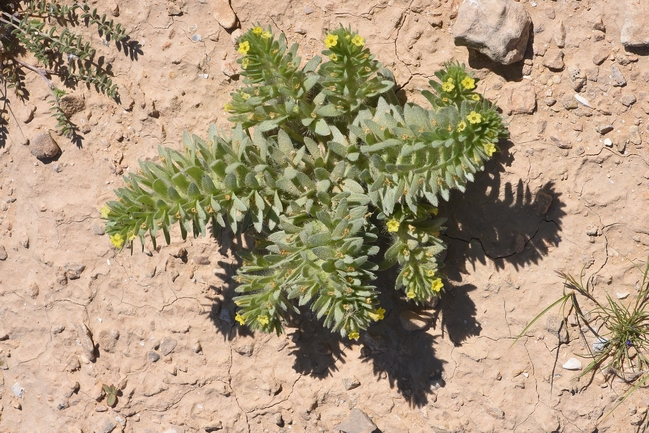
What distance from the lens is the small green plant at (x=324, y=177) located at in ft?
13.3

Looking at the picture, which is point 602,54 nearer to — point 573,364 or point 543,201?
point 543,201

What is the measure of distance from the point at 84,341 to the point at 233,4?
12.4ft

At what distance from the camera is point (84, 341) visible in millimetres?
5957

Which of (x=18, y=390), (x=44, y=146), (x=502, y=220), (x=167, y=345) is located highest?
(x=502, y=220)

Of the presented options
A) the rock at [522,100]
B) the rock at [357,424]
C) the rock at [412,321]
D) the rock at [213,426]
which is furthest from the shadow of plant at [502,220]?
the rock at [213,426]

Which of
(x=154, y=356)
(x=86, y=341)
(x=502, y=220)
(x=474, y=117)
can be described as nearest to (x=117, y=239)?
(x=154, y=356)

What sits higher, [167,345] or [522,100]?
[522,100]

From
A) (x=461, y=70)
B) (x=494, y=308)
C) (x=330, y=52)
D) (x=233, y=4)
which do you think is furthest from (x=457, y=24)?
(x=494, y=308)

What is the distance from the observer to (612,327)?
194 inches

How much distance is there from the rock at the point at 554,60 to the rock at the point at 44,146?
16.0 ft

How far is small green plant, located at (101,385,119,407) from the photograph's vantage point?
595 cm

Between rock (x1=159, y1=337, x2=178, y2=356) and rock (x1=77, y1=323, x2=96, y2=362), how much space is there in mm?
790

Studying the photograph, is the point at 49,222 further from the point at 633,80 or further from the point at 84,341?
the point at 633,80

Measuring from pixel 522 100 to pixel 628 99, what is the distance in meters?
0.84
